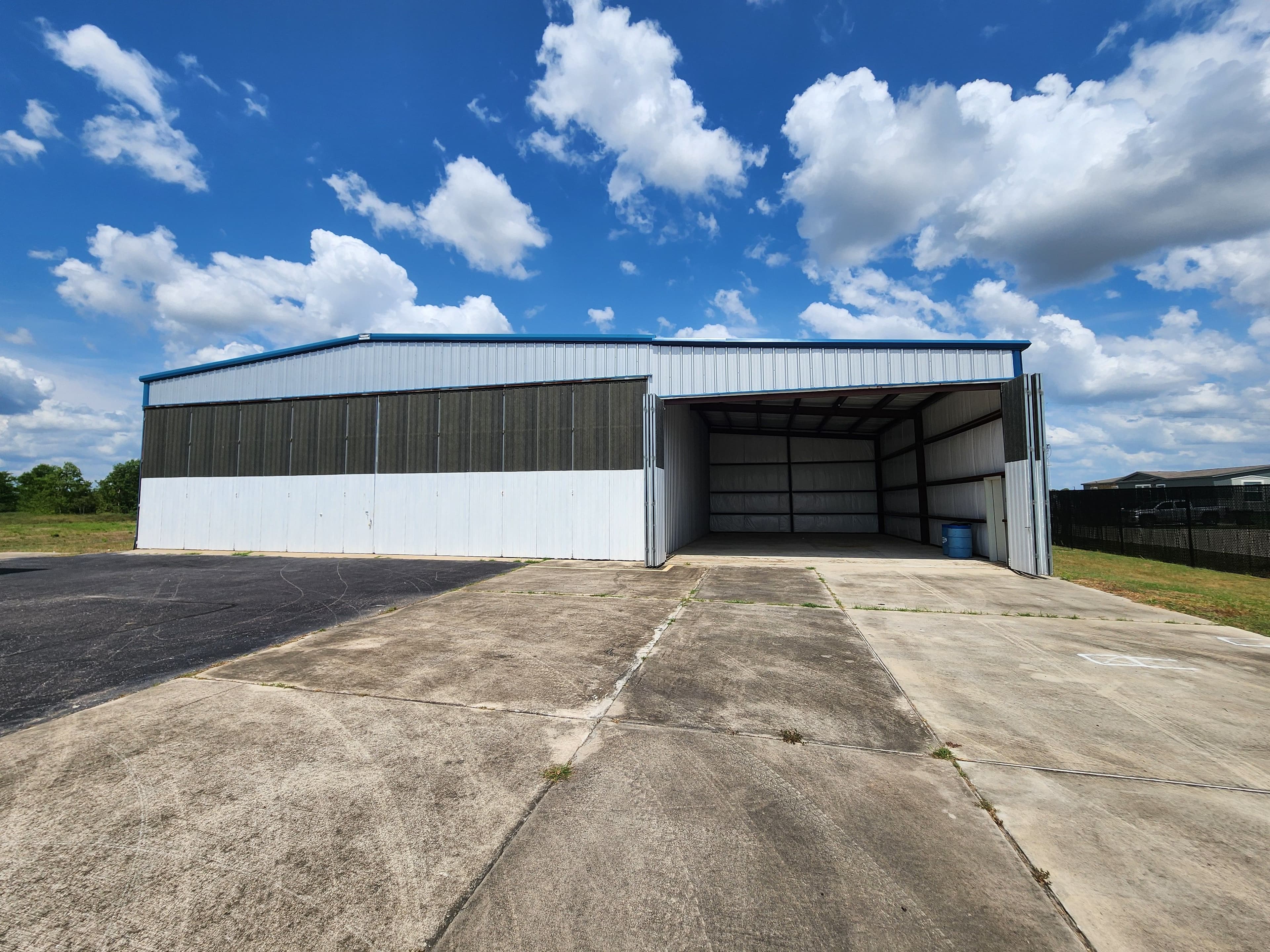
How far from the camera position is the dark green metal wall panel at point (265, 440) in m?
19.0

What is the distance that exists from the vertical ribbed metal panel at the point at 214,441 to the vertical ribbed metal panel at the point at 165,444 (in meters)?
0.35

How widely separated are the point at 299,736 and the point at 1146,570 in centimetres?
1943

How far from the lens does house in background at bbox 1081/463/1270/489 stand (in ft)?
133

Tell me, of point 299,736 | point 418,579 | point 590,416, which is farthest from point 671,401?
point 299,736

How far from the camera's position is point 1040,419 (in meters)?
12.6

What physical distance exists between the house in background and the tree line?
321 ft

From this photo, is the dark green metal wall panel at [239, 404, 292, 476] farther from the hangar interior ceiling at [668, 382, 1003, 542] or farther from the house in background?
the house in background

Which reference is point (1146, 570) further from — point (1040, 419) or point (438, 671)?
point (438, 671)

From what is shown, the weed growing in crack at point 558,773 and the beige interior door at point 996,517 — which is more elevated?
the beige interior door at point 996,517

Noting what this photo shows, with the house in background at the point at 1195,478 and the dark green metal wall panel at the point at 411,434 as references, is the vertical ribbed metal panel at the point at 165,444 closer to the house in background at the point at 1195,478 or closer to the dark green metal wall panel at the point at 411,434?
the dark green metal wall panel at the point at 411,434

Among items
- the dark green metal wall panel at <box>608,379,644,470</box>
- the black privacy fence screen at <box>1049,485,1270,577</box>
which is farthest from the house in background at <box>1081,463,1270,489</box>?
the dark green metal wall panel at <box>608,379,644,470</box>

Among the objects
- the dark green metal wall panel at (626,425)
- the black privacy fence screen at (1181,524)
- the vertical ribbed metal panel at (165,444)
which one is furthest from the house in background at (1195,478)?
the vertical ribbed metal panel at (165,444)

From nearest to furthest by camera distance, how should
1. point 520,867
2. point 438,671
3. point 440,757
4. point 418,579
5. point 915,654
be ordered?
point 520,867, point 440,757, point 438,671, point 915,654, point 418,579

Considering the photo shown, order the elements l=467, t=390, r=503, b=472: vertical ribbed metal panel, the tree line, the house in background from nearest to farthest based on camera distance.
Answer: l=467, t=390, r=503, b=472: vertical ribbed metal panel → the house in background → the tree line
